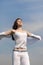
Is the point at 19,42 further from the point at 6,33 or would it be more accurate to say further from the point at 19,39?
the point at 6,33

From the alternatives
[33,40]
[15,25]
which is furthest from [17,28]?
[33,40]

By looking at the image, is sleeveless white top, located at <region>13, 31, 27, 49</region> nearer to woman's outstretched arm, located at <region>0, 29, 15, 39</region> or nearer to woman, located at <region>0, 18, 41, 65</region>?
woman, located at <region>0, 18, 41, 65</region>

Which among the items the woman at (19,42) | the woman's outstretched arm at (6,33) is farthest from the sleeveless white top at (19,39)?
the woman's outstretched arm at (6,33)

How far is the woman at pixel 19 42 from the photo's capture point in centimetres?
993

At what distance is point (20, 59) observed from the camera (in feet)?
32.9

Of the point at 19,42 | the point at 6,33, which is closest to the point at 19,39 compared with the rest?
the point at 19,42

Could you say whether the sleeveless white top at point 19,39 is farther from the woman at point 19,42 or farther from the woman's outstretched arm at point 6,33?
the woman's outstretched arm at point 6,33

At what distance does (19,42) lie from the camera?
32.7ft

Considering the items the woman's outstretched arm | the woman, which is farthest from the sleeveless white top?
the woman's outstretched arm

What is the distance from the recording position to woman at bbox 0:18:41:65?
9930 millimetres

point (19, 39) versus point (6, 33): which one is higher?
point (6, 33)

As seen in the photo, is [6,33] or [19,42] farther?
[6,33]

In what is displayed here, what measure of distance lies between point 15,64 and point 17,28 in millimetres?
1326

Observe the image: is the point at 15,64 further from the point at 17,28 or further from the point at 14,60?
the point at 17,28
